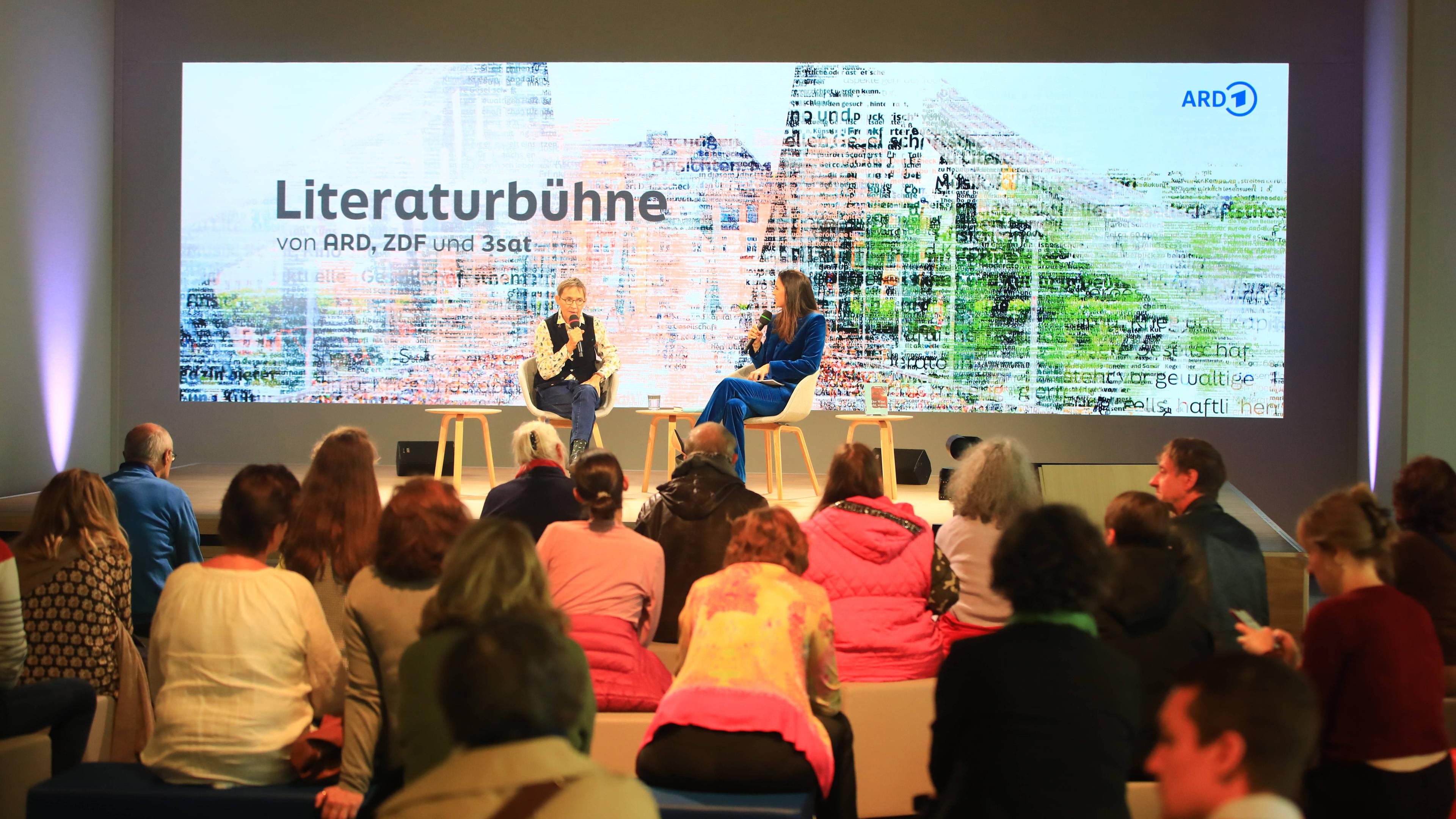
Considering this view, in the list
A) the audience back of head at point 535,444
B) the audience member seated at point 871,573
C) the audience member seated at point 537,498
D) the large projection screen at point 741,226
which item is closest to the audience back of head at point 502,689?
the audience member seated at point 871,573

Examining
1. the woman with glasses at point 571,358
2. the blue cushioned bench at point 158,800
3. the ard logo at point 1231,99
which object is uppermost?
the ard logo at point 1231,99

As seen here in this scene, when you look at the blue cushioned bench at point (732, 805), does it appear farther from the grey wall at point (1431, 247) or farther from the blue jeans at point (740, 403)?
the grey wall at point (1431, 247)

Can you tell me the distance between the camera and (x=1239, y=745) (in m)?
1.36

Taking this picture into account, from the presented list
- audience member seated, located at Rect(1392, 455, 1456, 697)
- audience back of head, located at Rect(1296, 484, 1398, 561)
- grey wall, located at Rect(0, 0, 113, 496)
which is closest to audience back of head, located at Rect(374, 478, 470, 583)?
audience back of head, located at Rect(1296, 484, 1398, 561)

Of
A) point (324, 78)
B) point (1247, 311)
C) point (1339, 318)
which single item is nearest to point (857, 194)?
point (1247, 311)

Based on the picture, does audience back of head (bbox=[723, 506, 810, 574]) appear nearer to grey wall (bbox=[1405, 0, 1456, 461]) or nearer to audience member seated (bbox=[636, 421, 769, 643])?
audience member seated (bbox=[636, 421, 769, 643])

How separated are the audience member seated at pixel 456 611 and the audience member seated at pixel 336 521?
1.12 m

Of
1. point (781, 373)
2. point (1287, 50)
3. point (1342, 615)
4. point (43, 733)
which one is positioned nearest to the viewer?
point (1342, 615)

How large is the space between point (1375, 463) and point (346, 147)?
21.6 ft

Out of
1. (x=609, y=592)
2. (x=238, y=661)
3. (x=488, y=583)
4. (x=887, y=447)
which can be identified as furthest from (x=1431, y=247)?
(x=238, y=661)

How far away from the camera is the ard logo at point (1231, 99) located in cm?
737

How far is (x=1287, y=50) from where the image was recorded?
734 cm

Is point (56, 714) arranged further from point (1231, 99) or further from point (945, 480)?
point (1231, 99)

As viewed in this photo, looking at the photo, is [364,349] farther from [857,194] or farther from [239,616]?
[239,616]
